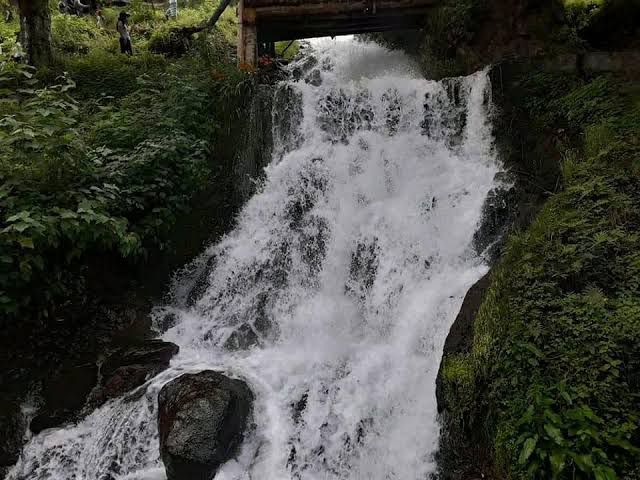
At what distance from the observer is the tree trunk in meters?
9.62

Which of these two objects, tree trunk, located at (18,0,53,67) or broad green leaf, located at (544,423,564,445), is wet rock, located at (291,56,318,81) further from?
broad green leaf, located at (544,423,564,445)

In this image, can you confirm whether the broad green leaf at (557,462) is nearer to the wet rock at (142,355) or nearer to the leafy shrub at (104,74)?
the wet rock at (142,355)

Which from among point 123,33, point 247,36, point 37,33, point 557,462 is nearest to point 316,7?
point 247,36

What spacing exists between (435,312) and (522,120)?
15.1 feet

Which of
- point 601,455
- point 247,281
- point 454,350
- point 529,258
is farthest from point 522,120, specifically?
point 601,455

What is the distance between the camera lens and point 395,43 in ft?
47.0

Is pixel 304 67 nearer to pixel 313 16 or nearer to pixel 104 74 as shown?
pixel 313 16

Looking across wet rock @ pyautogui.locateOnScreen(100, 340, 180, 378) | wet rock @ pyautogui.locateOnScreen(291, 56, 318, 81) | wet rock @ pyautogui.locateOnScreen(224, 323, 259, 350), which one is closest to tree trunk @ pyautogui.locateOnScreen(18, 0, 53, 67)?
wet rock @ pyautogui.locateOnScreen(291, 56, 318, 81)

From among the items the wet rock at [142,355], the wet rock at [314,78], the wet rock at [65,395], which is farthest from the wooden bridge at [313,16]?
the wet rock at [65,395]

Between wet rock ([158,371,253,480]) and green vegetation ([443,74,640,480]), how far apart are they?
2587mm

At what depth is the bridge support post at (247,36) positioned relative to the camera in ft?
35.1

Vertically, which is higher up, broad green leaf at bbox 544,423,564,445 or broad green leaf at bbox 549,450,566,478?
broad green leaf at bbox 544,423,564,445

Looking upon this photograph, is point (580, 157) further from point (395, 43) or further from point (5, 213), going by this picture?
point (395, 43)

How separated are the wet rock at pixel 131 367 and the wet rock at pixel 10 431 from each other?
2.87ft
